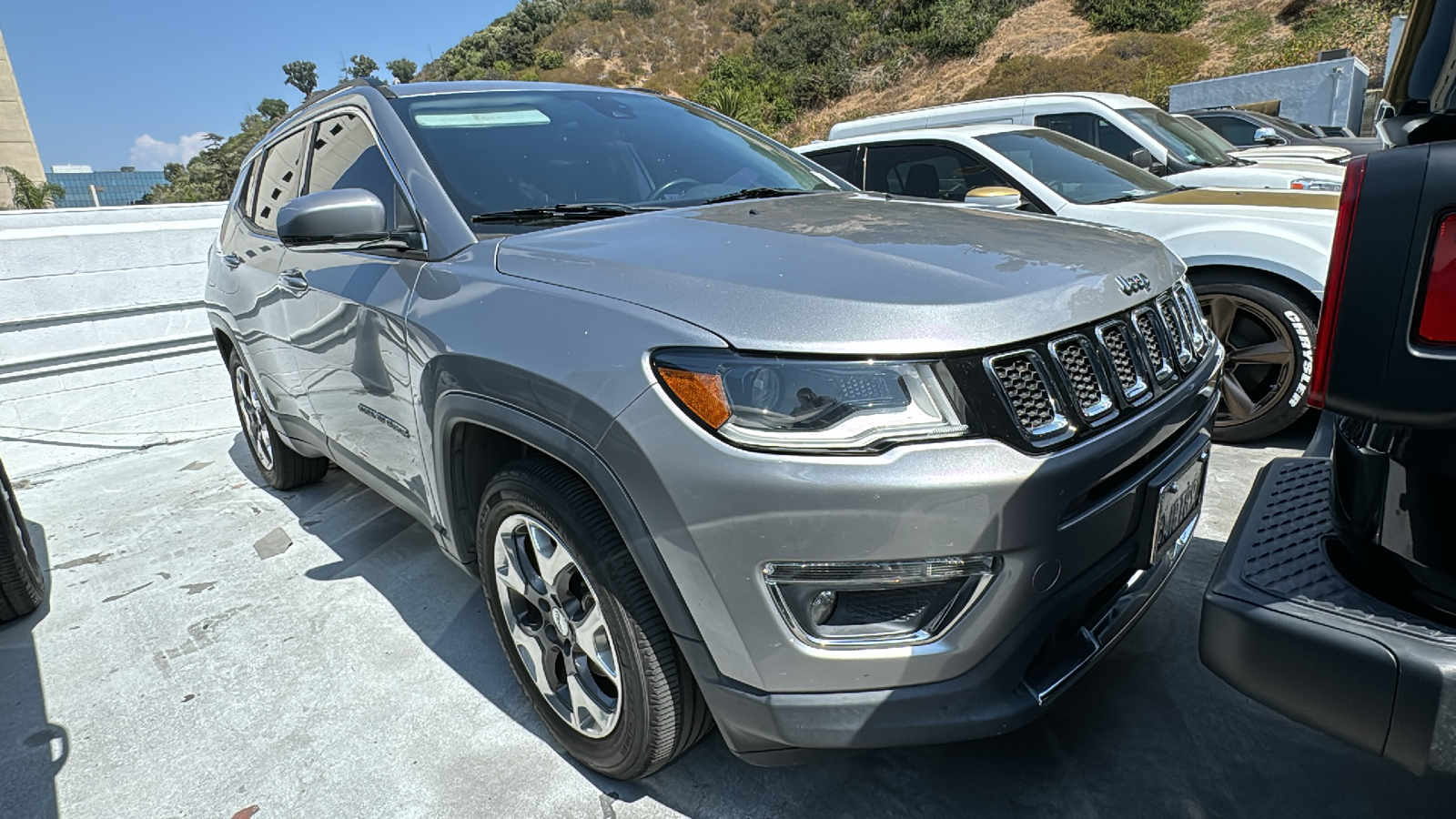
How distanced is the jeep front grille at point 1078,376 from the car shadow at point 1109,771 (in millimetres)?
914

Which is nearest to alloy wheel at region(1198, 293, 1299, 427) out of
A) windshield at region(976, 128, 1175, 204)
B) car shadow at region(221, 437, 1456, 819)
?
windshield at region(976, 128, 1175, 204)

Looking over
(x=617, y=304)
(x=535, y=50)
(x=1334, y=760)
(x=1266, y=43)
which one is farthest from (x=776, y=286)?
(x=535, y=50)

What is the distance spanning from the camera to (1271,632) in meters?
1.30

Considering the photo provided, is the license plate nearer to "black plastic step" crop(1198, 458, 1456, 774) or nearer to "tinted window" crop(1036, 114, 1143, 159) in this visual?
"black plastic step" crop(1198, 458, 1456, 774)

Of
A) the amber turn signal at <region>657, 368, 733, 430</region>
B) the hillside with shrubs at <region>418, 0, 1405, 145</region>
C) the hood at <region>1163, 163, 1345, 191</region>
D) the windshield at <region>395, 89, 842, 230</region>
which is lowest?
the hood at <region>1163, 163, 1345, 191</region>

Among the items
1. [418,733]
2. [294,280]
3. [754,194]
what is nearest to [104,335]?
[294,280]

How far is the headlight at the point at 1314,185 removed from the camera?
16.8 ft

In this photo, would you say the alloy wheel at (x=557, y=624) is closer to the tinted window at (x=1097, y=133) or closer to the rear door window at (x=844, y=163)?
the rear door window at (x=844, y=163)

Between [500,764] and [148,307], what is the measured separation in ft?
16.2

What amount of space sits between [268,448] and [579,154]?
2.67 meters

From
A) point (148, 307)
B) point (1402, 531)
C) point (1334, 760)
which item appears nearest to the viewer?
point (1402, 531)

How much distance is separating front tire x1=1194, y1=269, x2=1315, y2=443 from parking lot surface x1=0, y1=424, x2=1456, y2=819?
59 centimetres

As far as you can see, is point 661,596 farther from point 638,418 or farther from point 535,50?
point 535,50

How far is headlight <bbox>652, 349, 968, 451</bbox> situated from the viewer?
1463 millimetres
